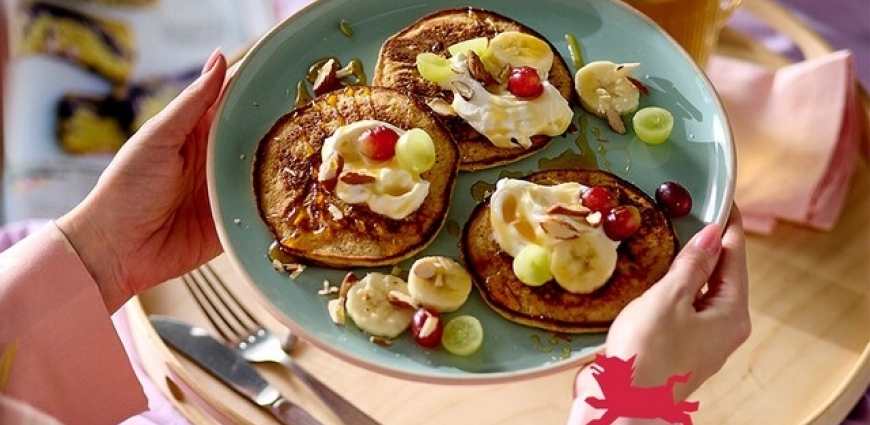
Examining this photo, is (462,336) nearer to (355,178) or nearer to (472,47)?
(355,178)

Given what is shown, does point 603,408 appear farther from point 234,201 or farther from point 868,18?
point 868,18

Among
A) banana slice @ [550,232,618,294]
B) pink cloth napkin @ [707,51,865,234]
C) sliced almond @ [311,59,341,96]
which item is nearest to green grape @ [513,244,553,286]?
banana slice @ [550,232,618,294]

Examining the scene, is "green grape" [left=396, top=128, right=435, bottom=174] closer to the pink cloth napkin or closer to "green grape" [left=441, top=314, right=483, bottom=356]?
"green grape" [left=441, top=314, right=483, bottom=356]

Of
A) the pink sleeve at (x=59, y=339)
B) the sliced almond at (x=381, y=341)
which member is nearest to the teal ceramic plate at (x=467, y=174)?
the sliced almond at (x=381, y=341)

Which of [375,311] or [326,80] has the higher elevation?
[326,80]

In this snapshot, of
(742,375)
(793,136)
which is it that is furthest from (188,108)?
(793,136)
